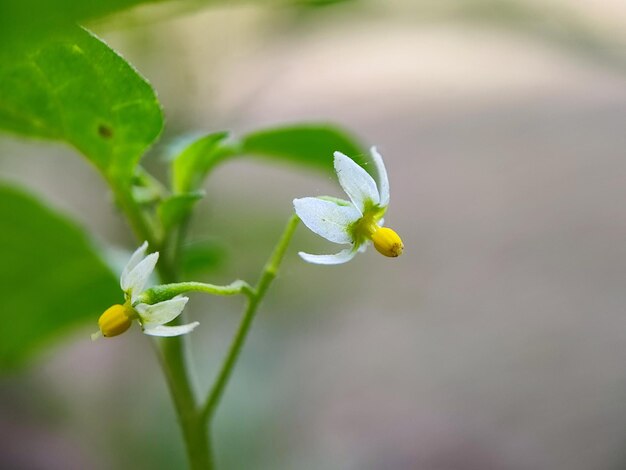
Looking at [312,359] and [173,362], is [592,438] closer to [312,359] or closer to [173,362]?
[312,359]

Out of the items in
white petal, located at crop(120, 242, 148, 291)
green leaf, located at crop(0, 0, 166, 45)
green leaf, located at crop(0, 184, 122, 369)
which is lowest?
green leaf, located at crop(0, 184, 122, 369)

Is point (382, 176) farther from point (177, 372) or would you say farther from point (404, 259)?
point (404, 259)

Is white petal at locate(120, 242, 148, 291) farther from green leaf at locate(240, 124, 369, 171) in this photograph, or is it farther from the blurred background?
the blurred background

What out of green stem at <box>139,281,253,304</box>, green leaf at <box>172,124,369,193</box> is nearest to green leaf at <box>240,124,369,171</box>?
green leaf at <box>172,124,369,193</box>

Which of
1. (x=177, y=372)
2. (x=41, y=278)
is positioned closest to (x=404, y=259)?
(x=41, y=278)

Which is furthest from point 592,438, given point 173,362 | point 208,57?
point 173,362

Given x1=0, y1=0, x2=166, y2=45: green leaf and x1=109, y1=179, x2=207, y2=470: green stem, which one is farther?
x1=109, y1=179, x2=207, y2=470: green stem
